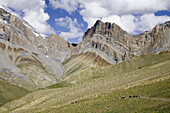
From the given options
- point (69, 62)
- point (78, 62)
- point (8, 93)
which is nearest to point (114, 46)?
point (78, 62)

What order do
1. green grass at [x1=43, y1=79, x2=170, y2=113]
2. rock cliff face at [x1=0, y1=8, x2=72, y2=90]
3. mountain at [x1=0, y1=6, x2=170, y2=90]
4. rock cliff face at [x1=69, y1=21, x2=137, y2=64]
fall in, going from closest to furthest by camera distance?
1. green grass at [x1=43, y1=79, x2=170, y2=113]
2. rock cliff face at [x1=0, y1=8, x2=72, y2=90]
3. mountain at [x1=0, y1=6, x2=170, y2=90]
4. rock cliff face at [x1=69, y1=21, x2=137, y2=64]

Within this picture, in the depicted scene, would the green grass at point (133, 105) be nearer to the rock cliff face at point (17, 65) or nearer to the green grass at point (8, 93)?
the green grass at point (8, 93)

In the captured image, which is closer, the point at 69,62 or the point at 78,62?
the point at 78,62

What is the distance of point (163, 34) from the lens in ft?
505

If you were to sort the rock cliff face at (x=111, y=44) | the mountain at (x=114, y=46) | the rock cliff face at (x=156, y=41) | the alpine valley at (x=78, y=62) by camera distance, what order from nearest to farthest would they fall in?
the alpine valley at (x=78, y=62), the mountain at (x=114, y=46), the rock cliff face at (x=156, y=41), the rock cliff face at (x=111, y=44)

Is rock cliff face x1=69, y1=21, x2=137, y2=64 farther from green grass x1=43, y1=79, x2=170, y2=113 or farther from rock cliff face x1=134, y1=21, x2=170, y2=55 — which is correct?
green grass x1=43, y1=79, x2=170, y2=113

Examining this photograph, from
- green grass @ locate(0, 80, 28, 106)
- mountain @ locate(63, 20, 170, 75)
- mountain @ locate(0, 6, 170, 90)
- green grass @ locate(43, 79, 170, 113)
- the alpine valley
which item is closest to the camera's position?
green grass @ locate(43, 79, 170, 113)

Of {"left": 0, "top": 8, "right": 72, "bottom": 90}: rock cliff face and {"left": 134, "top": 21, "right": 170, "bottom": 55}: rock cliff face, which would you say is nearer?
{"left": 0, "top": 8, "right": 72, "bottom": 90}: rock cliff face

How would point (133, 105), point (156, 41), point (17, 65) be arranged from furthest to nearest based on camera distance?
1. point (156, 41)
2. point (17, 65)
3. point (133, 105)

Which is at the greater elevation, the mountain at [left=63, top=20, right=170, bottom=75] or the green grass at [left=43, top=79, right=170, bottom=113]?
the mountain at [left=63, top=20, right=170, bottom=75]

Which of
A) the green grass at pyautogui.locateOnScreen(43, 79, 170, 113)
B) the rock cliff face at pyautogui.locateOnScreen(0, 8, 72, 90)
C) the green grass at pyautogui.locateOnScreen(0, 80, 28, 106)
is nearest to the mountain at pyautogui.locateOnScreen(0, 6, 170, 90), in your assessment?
the rock cliff face at pyautogui.locateOnScreen(0, 8, 72, 90)

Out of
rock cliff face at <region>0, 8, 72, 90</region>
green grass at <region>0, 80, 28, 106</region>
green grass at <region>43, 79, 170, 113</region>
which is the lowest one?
green grass at <region>43, 79, 170, 113</region>

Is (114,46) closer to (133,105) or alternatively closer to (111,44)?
(111,44)

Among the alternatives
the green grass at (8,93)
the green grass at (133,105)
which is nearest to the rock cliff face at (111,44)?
the green grass at (8,93)
